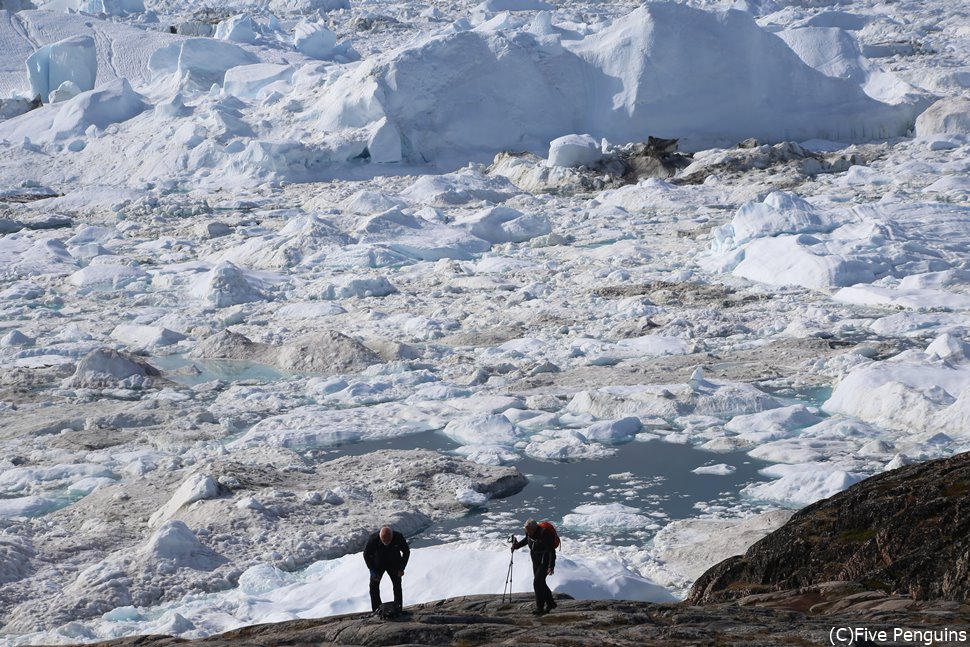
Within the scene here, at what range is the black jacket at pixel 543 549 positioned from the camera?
18.7ft

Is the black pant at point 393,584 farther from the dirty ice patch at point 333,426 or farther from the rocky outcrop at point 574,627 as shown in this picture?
the dirty ice patch at point 333,426

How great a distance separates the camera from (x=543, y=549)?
225 inches

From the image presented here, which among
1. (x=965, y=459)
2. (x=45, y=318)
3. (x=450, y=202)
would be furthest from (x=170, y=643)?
(x=450, y=202)

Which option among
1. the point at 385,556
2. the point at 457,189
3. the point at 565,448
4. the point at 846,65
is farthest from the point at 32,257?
the point at 846,65

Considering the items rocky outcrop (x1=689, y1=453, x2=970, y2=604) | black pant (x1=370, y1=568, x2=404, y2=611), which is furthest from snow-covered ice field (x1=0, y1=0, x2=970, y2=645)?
black pant (x1=370, y1=568, x2=404, y2=611)

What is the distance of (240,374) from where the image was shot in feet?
44.2

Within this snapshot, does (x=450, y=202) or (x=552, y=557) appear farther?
(x=450, y=202)

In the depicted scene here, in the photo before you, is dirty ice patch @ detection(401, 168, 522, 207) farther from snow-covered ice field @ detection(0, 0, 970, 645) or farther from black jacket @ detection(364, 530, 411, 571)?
black jacket @ detection(364, 530, 411, 571)

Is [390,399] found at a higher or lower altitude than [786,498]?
higher

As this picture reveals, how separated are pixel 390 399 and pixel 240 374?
89.5 inches

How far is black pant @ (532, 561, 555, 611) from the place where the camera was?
571 centimetres

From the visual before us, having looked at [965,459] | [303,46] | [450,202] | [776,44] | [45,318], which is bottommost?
[965,459]

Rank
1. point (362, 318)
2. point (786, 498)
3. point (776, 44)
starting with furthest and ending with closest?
point (776, 44) → point (362, 318) → point (786, 498)

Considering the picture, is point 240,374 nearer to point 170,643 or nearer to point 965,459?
point 170,643
